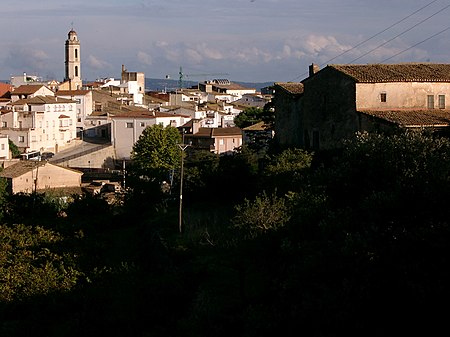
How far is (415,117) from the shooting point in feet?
77.9

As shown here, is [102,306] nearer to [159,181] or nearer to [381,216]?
[381,216]

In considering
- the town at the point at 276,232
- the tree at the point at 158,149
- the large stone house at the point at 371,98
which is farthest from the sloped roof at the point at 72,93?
the large stone house at the point at 371,98

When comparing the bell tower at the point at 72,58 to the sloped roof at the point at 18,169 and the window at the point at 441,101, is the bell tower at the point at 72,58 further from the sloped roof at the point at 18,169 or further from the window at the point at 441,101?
the window at the point at 441,101

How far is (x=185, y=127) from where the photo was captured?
65.9 meters

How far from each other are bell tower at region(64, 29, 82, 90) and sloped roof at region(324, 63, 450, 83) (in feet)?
276

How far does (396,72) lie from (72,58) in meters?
87.0

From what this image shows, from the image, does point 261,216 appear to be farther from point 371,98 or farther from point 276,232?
point 371,98

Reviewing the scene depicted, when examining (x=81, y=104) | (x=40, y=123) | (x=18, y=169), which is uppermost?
(x=81, y=104)

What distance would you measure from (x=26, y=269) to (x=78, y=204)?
11.8 m

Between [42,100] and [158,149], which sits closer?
[158,149]

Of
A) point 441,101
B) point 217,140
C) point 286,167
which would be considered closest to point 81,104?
point 217,140

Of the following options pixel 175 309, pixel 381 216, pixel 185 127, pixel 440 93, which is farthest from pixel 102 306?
pixel 185 127

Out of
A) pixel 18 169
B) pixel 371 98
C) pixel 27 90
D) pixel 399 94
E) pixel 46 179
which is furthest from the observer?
pixel 27 90

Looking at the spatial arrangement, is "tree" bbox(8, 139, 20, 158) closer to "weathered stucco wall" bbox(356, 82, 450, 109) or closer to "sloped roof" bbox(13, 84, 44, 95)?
"sloped roof" bbox(13, 84, 44, 95)
